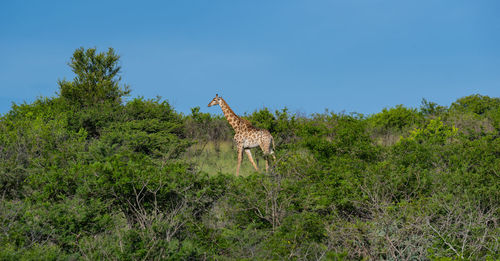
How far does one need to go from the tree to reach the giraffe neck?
20.8 feet

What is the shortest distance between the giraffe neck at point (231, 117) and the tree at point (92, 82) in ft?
20.8

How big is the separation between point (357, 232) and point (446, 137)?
13653mm

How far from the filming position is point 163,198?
8.26m

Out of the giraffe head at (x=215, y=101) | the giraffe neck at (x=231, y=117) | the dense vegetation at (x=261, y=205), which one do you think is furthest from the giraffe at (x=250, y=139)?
the dense vegetation at (x=261, y=205)

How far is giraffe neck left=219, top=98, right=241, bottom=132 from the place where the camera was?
1727 cm

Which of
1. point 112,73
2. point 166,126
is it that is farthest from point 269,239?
point 112,73

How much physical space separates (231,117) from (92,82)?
31.2 ft

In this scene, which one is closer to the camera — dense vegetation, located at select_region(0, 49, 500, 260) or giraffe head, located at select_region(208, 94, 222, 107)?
dense vegetation, located at select_region(0, 49, 500, 260)

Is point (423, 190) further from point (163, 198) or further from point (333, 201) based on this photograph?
point (163, 198)

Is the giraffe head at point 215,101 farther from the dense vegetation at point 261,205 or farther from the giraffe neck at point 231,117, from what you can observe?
the dense vegetation at point 261,205

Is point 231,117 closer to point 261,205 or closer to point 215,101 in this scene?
point 215,101

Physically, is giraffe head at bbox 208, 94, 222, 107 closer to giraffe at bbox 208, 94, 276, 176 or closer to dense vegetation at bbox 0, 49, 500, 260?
giraffe at bbox 208, 94, 276, 176

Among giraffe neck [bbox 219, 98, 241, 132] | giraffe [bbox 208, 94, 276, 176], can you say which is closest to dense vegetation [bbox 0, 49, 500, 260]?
giraffe [bbox 208, 94, 276, 176]

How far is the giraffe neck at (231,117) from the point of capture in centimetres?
1727
